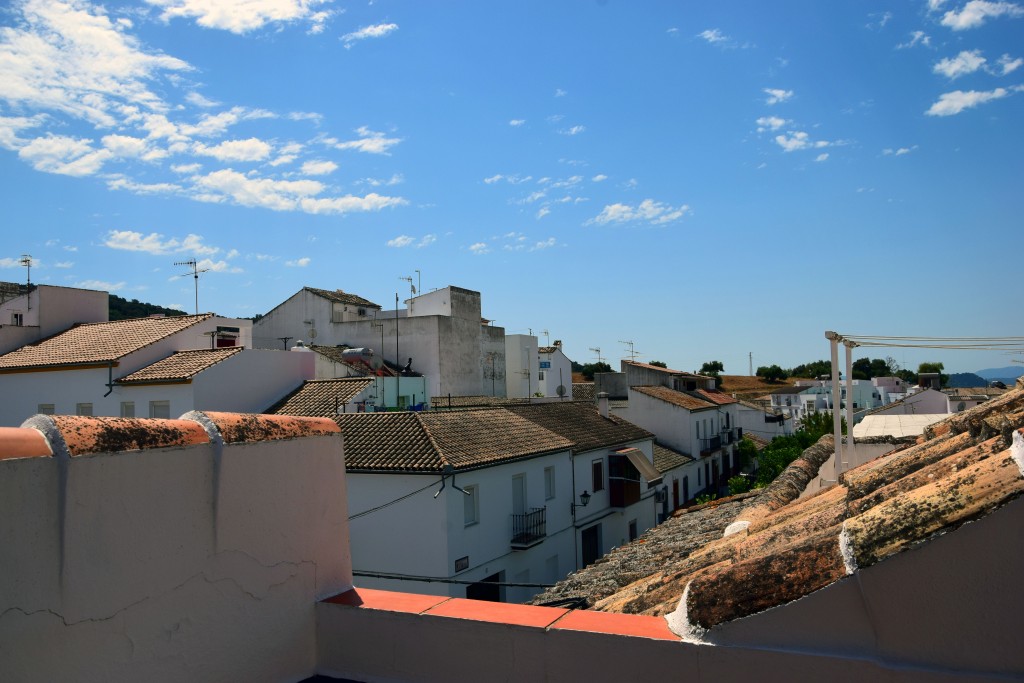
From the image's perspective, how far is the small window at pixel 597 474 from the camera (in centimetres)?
2489

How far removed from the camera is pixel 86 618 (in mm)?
2287

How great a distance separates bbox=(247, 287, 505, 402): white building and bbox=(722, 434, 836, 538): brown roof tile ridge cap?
22404 millimetres

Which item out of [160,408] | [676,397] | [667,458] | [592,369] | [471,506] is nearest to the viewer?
[471,506]

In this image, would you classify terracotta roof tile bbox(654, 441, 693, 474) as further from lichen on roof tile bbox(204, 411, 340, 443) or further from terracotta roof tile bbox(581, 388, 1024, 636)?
terracotta roof tile bbox(581, 388, 1024, 636)

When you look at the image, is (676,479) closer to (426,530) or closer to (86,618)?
(426,530)

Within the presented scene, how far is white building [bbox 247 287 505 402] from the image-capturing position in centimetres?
3459

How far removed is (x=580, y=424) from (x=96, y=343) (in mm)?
18404

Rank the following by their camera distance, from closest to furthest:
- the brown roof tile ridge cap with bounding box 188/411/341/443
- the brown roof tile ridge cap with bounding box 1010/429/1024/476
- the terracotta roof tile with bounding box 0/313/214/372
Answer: the brown roof tile ridge cap with bounding box 1010/429/1024/476 → the brown roof tile ridge cap with bounding box 188/411/341/443 → the terracotta roof tile with bounding box 0/313/214/372

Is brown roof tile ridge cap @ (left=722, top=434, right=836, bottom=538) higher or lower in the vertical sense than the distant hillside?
lower

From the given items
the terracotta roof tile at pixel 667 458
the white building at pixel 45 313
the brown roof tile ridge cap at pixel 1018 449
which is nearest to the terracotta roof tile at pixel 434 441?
the terracotta roof tile at pixel 667 458

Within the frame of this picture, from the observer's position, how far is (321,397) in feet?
77.5

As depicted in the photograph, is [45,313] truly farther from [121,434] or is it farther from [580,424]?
[121,434]

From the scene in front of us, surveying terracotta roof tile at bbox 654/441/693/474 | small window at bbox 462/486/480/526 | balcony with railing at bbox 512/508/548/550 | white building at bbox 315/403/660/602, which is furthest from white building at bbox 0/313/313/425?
terracotta roof tile at bbox 654/441/693/474

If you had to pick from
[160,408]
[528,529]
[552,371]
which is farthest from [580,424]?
[552,371]
